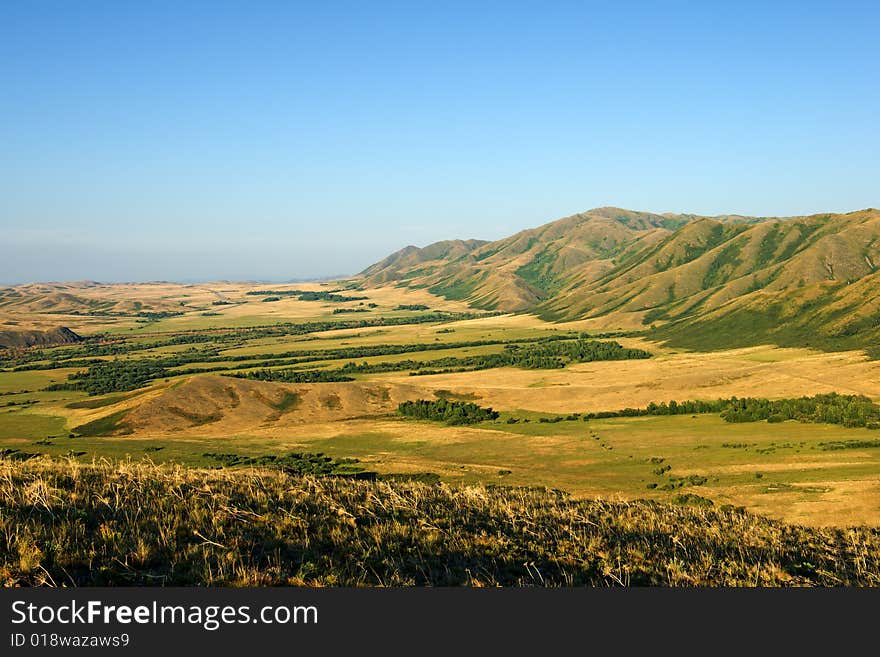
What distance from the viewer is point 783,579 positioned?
2539 cm

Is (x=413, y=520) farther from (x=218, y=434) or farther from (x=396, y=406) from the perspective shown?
(x=396, y=406)

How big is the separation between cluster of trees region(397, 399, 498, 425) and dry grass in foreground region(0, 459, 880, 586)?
103 m

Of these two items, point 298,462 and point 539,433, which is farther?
point 539,433

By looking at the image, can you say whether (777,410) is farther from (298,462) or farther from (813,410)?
(298,462)

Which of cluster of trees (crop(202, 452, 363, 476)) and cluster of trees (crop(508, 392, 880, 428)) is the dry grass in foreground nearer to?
cluster of trees (crop(202, 452, 363, 476))

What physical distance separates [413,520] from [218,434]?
366ft

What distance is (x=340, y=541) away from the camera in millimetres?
24938

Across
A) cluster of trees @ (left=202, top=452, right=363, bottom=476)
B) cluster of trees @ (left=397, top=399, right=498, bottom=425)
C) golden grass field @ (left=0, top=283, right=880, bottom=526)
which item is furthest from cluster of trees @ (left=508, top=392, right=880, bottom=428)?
cluster of trees @ (left=202, top=452, right=363, bottom=476)

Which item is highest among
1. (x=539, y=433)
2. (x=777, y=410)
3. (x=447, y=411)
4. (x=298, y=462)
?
(x=777, y=410)

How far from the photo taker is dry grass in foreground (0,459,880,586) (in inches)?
772

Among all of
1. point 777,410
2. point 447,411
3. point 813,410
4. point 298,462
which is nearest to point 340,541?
point 298,462

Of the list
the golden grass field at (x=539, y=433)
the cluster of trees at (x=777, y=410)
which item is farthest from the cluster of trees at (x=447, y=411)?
the cluster of trees at (x=777, y=410)

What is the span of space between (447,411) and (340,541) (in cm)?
12213

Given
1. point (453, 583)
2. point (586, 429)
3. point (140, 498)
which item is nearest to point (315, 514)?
point (140, 498)
